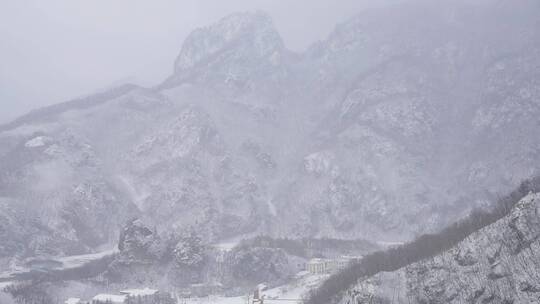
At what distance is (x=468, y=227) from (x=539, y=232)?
37158 millimetres

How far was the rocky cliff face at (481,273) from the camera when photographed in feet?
523

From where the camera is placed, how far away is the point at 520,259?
162250 mm

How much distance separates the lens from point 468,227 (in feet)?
655

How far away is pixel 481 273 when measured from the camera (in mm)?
168500

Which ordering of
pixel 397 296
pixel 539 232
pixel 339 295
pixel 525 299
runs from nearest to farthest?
1. pixel 525 299
2. pixel 539 232
3. pixel 397 296
4. pixel 339 295

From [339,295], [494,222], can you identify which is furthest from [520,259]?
[339,295]

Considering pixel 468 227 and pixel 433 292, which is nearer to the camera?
pixel 433 292

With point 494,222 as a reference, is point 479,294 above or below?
below

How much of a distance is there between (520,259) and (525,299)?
12394mm

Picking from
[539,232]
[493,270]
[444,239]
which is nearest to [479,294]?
[493,270]

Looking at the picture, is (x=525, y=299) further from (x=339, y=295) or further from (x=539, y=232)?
(x=339, y=295)

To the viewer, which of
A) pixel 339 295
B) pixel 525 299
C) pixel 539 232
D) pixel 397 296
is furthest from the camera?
pixel 339 295

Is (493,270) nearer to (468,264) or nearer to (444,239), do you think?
(468,264)

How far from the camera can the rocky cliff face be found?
159 meters
